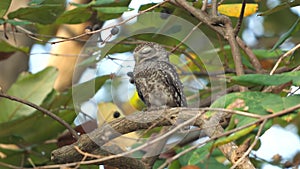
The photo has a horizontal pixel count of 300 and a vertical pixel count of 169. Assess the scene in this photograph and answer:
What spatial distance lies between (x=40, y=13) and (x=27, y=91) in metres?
0.67

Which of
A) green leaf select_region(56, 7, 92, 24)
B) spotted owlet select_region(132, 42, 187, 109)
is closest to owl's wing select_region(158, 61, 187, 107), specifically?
spotted owlet select_region(132, 42, 187, 109)

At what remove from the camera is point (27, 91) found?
11.0ft

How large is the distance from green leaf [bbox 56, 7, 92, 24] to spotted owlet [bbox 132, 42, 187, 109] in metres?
0.25

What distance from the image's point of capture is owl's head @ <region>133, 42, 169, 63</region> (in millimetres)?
2809

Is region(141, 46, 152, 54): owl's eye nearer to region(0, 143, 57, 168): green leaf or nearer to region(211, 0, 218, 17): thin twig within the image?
region(211, 0, 218, 17): thin twig

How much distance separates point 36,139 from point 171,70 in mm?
812

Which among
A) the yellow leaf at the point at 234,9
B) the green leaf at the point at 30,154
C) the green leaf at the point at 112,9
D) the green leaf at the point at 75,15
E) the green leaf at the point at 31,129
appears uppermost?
the green leaf at the point at 112,9

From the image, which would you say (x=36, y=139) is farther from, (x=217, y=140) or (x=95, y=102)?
(x=217, y=140)

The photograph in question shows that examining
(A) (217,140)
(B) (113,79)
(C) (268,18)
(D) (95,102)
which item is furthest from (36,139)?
(A) (217,140)

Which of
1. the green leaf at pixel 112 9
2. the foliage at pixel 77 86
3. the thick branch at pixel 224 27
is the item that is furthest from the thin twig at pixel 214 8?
the green leaf at pixel 112 9

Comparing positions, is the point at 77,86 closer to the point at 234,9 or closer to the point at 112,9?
the point at 112,9

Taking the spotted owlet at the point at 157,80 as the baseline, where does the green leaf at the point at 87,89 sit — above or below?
below

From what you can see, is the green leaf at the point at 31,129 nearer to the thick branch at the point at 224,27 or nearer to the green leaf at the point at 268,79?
the thick branch at the point at 224,27

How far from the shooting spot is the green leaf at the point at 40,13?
2723 mm
